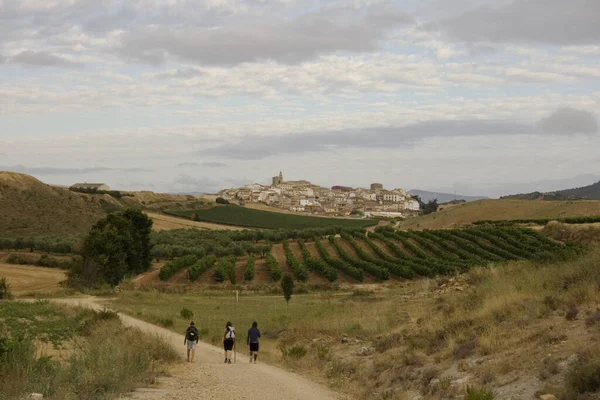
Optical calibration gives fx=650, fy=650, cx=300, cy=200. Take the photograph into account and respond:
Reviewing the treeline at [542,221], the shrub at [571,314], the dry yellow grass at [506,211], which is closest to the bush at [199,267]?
the treeline at [542,221]

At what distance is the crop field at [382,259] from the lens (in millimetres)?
55281

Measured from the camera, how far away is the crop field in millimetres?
55281

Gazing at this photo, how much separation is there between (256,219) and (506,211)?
5221cm

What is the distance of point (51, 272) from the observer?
62.6 m

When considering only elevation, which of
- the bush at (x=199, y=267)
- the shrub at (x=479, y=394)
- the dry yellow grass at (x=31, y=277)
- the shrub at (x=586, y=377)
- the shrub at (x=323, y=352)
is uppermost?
the shrub at (x=586, y=377)

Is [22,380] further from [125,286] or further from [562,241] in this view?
[562,241]

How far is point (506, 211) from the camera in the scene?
10231cm

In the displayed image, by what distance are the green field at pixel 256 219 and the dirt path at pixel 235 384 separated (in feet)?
326

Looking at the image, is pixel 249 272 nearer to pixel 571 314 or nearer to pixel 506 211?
pixel 571 314

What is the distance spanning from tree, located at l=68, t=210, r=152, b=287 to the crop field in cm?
338

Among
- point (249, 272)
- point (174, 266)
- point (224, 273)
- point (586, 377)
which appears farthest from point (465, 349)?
point (174, 266)

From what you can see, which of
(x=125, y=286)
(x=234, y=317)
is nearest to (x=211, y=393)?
(x=234, y=317)

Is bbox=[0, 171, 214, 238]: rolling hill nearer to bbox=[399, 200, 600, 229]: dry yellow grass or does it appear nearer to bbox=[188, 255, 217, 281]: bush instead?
bbox=[188, 255, 217, 281]: bush

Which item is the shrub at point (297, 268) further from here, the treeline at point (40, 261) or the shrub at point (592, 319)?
the shrub at point (592, 319)
